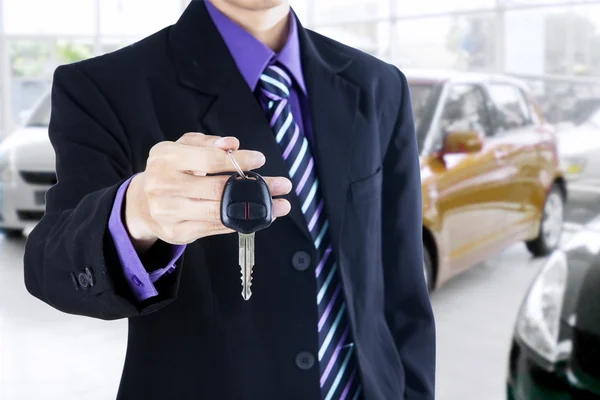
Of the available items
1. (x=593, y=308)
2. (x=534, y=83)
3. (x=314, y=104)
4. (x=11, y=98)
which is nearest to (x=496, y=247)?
(x=593, y=308)

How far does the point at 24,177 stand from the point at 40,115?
2.07 ft

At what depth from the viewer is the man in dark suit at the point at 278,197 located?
88 centimetres

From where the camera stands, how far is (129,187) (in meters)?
0.75

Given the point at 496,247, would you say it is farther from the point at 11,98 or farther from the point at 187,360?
the point at 11,98

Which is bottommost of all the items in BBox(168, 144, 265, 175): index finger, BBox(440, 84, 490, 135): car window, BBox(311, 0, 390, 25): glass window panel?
BBox(168, 144, 265, 175): index finger

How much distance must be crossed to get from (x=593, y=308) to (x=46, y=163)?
3.78 meters

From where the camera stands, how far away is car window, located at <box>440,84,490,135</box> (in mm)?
3562

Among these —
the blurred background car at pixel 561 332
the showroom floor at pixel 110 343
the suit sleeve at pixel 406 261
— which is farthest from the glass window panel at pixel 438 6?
the suit sleeve at pixel 406 261

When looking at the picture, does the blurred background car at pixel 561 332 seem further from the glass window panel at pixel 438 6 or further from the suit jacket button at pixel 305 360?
the glass window panel at pixel 438 6

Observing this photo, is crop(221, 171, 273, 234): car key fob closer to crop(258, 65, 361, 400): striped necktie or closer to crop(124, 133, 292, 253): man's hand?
crop(124, 133, 292, 253): man's hand

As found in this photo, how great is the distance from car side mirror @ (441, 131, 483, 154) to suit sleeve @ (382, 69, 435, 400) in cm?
223

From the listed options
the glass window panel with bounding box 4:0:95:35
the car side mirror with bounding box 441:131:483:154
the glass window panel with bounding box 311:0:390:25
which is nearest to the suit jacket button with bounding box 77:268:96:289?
the car side mirror with bounding box 441:131:483:154

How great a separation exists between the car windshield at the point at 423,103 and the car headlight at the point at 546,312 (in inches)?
57.9

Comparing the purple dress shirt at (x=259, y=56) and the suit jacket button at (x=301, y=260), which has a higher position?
the purple dress shirt at (x=259, y=56)
